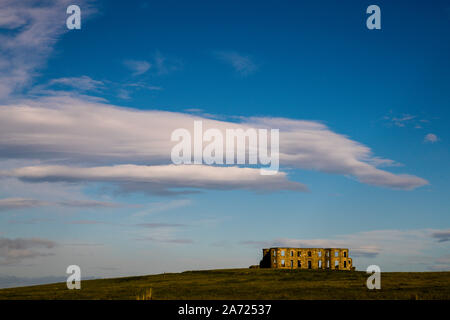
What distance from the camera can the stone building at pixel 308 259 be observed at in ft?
404

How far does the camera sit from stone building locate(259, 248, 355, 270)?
123 m

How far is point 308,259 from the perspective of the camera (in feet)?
410

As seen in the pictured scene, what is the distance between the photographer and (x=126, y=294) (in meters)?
59.8

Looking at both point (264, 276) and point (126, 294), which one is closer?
point (126, 294)
